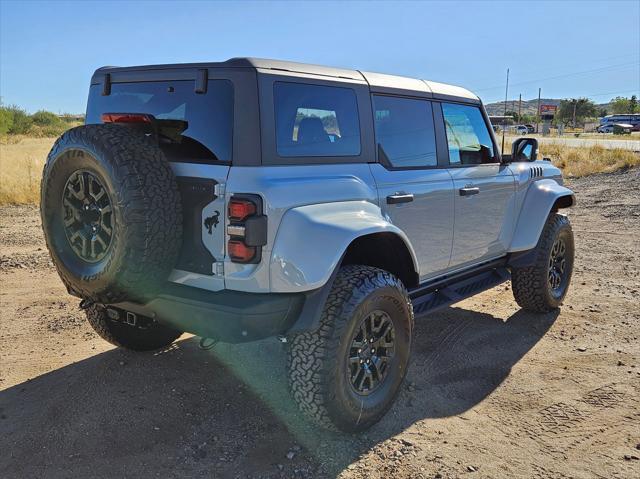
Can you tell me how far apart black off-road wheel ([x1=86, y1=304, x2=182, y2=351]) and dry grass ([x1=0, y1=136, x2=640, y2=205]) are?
8.44m

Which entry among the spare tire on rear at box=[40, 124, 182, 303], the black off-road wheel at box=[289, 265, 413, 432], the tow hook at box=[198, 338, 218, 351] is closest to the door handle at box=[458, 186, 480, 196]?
the black off-road wheel at box=[289, 265, 413, 432]

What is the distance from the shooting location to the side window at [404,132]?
349 centimetres

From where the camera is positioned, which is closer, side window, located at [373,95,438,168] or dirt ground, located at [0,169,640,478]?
dirt ground, located at [0,169,640,478]

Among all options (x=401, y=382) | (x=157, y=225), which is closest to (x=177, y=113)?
(x=157, y=225)

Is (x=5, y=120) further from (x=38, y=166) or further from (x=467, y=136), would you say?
(x=467, y=136)

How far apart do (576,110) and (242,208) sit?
100.0 metres

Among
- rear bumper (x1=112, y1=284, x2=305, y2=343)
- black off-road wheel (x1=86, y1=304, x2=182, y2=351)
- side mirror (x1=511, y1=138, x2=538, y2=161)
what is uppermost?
side mirror (x1=511, y1=138, x2=538, y2=161)

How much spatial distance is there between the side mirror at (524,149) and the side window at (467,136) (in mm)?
315

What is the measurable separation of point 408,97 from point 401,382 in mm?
1848

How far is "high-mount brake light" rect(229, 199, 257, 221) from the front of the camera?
260 centimetres

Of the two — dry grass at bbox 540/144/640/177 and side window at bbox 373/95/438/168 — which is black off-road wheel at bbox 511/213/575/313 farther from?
dry grass at bbox 540/144/640/177

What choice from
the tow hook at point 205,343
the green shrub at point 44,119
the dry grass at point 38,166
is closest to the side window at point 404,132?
the tow hook at point 205,343

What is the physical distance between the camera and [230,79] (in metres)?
2.74

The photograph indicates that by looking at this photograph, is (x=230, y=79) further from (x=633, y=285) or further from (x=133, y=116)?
(x=633, y=285)
